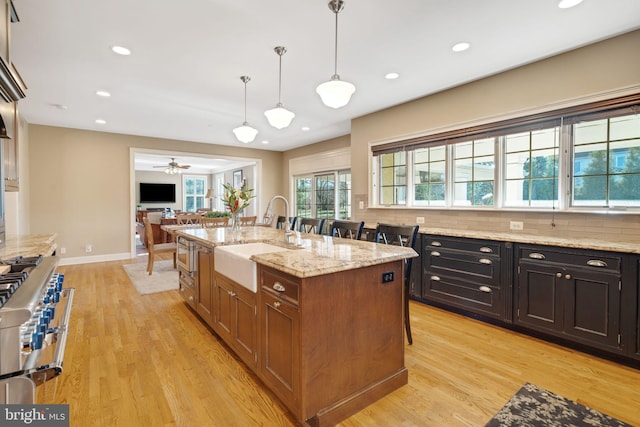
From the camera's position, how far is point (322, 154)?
7.07m

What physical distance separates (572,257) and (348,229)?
193 cm

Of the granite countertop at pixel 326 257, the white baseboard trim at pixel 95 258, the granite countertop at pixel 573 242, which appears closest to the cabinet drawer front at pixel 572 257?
the granite countertop at pixel 573 242

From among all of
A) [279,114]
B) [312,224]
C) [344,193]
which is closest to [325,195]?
[344,193]

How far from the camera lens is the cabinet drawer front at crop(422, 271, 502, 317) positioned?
3.06 m

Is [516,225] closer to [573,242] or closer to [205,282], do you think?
[573,242]

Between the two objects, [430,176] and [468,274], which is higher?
[430,176]

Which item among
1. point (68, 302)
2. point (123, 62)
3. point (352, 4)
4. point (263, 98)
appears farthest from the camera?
point (263, 98)

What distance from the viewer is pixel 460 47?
286 cm

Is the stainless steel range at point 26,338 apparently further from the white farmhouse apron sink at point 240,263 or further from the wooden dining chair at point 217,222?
the wooden dining chair at point 217,222

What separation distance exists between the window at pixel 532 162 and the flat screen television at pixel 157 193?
1096 centimetres

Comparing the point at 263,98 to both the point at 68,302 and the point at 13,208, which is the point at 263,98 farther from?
the point at 13,208

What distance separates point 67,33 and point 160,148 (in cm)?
432

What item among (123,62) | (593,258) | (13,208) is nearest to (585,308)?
(593,258)

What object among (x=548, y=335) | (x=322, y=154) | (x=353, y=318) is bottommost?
(x=548, y=335)
